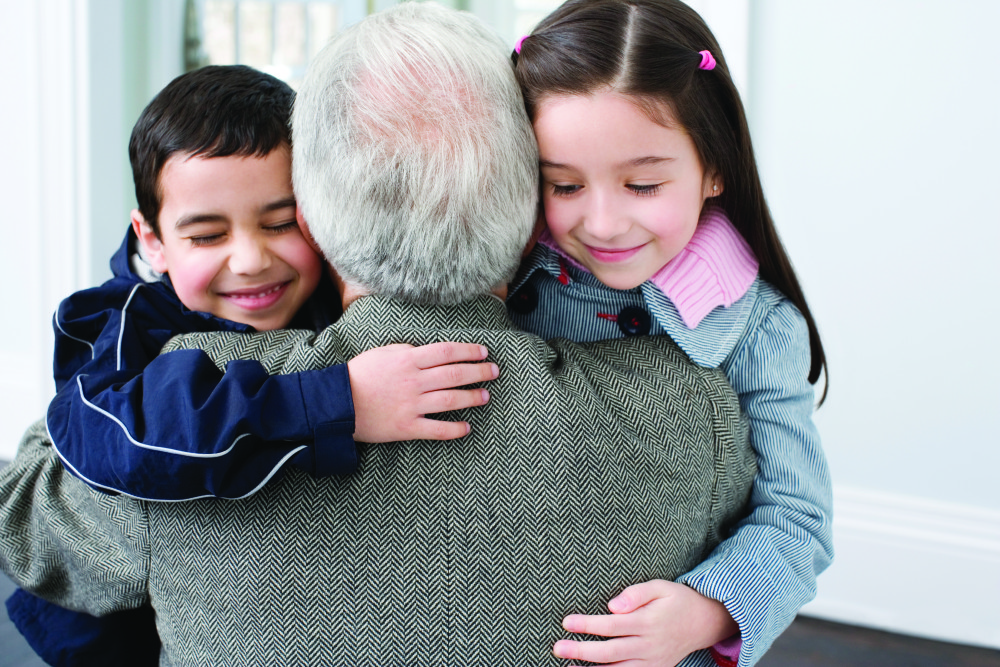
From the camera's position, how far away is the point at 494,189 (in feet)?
2.70

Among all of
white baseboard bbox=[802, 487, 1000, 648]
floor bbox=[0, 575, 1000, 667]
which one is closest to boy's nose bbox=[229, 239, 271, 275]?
floor bbox=[0, 575, 1000, 667]

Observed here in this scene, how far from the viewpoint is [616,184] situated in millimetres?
1009

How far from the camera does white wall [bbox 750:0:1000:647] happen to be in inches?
82.4

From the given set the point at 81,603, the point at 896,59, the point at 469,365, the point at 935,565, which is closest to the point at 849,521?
the point at 935,565

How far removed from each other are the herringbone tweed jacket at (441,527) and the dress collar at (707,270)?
204mm

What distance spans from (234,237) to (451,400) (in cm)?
52

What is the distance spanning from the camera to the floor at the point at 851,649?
6.77 feet

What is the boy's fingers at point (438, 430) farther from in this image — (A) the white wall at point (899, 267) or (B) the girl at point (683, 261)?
(A) the white wall at point (899, 267)

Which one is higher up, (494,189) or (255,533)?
(494,189)

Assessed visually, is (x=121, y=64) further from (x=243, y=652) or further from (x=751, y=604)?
(x=751, y=604)

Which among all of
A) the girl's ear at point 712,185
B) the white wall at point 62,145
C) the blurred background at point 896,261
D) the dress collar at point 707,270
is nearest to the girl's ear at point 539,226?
the dress collar at point 707,270

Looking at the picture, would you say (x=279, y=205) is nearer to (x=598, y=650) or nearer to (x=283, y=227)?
(x=283, y=227)

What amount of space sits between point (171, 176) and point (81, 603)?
1.89 ft

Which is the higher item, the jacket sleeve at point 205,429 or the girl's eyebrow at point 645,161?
the girl's eyebrow at point 645,161
